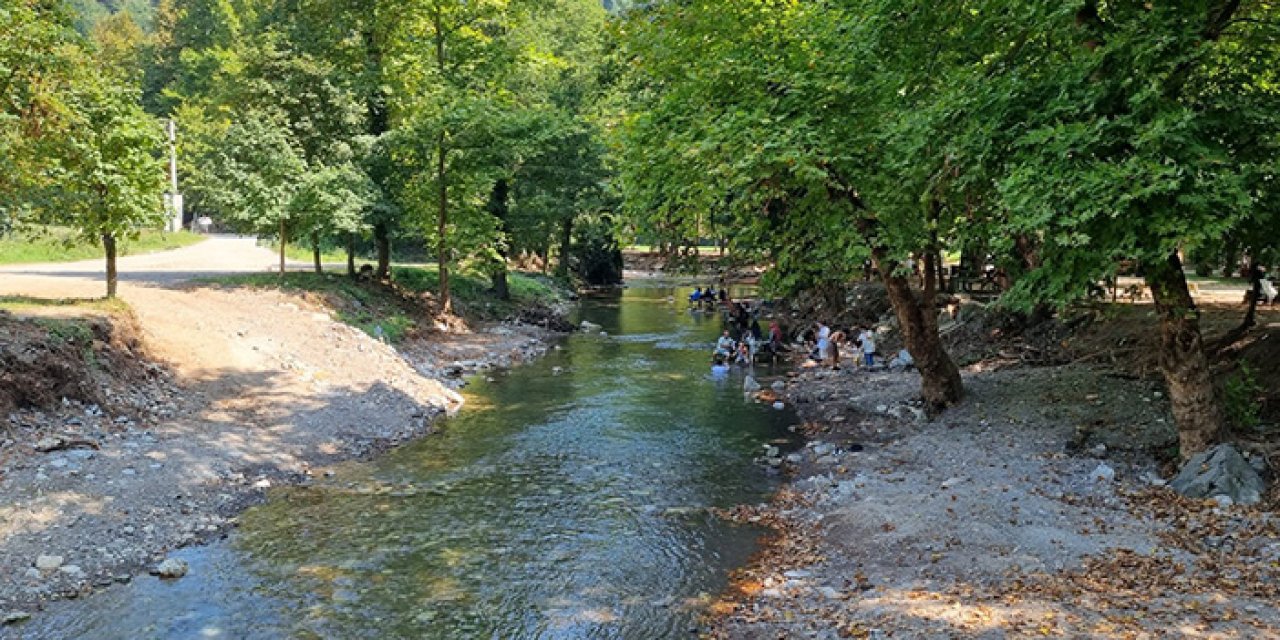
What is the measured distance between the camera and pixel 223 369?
16562mm

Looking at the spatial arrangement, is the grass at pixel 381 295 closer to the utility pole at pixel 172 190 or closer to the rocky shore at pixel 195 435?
the rocky shore at pixel 195 435

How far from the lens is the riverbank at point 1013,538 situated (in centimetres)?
677

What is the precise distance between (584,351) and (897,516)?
17.5 meters

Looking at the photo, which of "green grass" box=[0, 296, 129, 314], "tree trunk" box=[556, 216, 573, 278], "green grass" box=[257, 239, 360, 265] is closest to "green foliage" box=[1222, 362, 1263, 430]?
"green grass" box=[0, 296, 129, 314]

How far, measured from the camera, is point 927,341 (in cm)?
1498

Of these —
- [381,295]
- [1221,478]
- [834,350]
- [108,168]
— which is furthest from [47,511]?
[381,295]

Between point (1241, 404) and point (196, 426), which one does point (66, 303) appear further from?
point (1241, 404)

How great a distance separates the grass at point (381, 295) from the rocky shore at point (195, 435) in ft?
4.63

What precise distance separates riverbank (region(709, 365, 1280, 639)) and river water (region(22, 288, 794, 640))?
960 millimetres

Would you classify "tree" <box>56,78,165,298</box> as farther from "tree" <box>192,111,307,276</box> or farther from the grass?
"tree" <box>192,111,307,276</box>

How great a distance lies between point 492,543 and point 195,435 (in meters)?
6.34

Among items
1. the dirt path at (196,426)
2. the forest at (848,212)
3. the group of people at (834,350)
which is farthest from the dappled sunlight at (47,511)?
the group of people at (834,350)

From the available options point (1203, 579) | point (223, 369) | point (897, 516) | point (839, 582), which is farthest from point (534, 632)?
point (223, 369)

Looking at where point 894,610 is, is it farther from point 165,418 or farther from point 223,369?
point 223,369
